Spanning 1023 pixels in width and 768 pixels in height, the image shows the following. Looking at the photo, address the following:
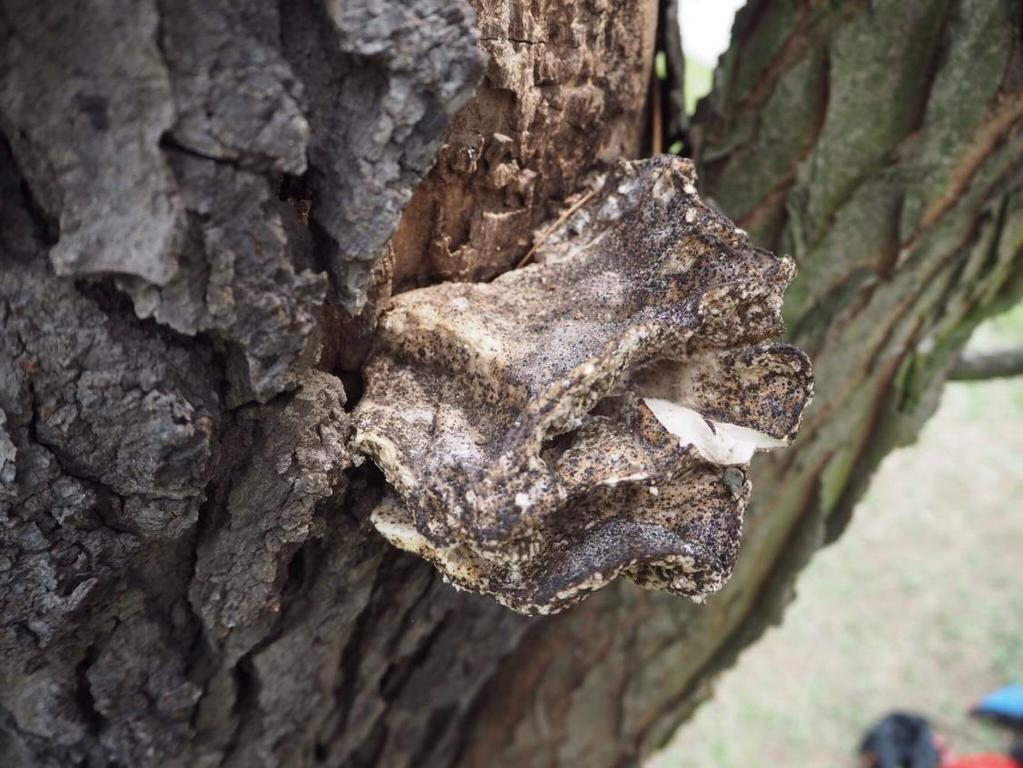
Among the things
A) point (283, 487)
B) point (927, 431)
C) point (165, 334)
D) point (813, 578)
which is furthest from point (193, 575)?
point (927, 431)

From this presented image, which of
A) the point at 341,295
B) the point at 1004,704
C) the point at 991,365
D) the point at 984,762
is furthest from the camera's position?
the point at 1004,704

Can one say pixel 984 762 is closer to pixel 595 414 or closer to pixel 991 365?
pixel 991 365

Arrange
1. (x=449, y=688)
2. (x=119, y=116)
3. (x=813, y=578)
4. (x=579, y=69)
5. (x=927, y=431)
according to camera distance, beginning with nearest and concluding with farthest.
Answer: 1. (x=119, y=116)
2. (x=579, y=69)
3. (x=449, y=688)
4. (x=813, y=578)
5. (x=927, y=431)

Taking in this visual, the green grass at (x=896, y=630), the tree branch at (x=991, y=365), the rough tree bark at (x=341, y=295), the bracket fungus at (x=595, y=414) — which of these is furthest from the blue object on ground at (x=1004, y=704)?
the bracket fungus at (x=595, y=414)

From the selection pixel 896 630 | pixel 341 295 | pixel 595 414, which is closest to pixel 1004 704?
pixel 896 630

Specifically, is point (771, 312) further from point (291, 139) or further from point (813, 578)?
point (813, 578)

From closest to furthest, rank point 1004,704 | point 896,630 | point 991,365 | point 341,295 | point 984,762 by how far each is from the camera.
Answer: point 341,295, point 991,365, point 984,762, point 1004,704, point 896,630

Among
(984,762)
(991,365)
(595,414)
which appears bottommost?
(984,762)

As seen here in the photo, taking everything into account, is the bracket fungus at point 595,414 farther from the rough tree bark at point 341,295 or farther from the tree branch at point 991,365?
the tree branch at point 991,365
